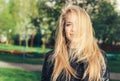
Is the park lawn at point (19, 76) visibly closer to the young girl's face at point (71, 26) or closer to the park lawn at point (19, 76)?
the park lawn at point (19, 76)

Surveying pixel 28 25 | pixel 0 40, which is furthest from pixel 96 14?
pixel 0 40

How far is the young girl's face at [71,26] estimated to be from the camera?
2.39 m

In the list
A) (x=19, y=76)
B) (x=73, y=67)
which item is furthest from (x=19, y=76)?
(x=73, y=67)

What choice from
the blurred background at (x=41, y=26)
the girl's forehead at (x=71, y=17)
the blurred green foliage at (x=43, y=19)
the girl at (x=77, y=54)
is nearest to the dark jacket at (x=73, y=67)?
the girl at (x=77, y=54)

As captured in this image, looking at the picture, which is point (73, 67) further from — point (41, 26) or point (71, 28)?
point (41, 26)

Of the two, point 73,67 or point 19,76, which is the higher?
point 73,67

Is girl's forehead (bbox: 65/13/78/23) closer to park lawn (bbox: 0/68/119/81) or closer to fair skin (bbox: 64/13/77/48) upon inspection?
fair skin (bbox: 64/13/77/48)

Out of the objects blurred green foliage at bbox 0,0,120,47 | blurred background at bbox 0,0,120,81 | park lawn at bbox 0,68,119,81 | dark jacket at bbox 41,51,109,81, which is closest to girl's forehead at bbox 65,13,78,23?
dark jacket at bbox 41,51,109,81

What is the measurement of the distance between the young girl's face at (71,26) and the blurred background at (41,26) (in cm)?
1721

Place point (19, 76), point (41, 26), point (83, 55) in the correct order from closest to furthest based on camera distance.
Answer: point (83, 55) → point (19, 76) → point (41, 26)

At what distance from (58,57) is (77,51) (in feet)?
0.48

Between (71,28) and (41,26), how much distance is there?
3338 cm

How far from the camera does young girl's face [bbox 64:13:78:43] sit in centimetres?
239

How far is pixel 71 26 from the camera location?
2.41 meters
